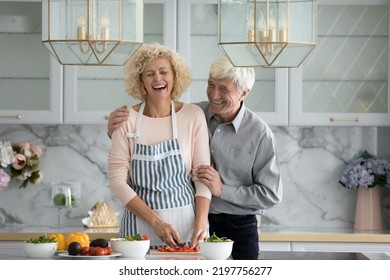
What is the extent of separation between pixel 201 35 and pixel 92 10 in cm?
193

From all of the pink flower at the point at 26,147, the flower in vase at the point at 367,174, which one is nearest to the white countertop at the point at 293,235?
the flower in vase at the point at 367,174

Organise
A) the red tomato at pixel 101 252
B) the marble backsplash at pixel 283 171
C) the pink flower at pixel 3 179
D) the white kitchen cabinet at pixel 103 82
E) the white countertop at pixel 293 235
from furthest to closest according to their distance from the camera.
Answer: the marble backsplash at pixel 283 171, the pink flower at pixel 3 179, the white kitchen cabinet at pixel 103 82, the white countertop at pixel 293 235, the red tomato at pixel 101 252

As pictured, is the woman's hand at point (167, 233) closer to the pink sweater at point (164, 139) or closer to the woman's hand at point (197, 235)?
the woman's hand at point (197, 235)

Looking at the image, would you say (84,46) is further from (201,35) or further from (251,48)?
(201,35)

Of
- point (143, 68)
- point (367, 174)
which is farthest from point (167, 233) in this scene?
point (367, 174)

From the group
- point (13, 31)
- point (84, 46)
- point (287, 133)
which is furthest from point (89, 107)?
point (84, 46)

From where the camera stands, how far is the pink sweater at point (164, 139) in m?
3.69

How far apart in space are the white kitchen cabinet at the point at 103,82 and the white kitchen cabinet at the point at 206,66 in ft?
0.23

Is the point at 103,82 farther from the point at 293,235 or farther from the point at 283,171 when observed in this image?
the point at 293,235

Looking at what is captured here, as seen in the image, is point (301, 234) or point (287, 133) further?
point (287, 133)

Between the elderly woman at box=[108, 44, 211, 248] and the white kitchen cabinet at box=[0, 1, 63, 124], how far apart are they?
1227mm

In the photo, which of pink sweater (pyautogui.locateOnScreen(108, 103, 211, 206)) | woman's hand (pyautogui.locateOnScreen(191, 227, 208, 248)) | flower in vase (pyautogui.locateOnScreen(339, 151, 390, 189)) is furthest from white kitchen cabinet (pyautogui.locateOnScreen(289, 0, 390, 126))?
woman's hand (pyautogui.locateOnScreen(191, 227, 208, 248))

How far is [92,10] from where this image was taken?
3.05 meters

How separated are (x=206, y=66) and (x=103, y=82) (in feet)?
1.88
